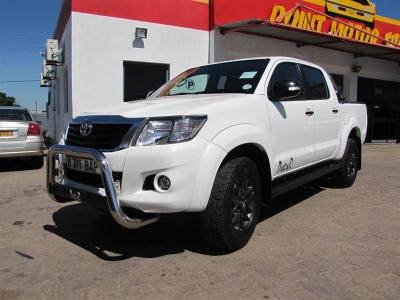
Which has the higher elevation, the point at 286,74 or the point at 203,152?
the point at 286,74

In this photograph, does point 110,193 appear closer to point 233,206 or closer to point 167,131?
point 167,131

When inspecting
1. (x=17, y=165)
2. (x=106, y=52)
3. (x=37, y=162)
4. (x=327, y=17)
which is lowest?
(x=17, y=165)

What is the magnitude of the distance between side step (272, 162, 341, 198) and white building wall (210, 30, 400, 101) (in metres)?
7.03

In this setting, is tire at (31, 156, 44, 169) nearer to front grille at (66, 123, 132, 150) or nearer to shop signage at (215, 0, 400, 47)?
shop signage at (215, 0, 400, 47)

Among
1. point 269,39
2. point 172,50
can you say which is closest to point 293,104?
point 172,50

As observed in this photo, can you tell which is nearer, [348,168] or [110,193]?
[110,193]

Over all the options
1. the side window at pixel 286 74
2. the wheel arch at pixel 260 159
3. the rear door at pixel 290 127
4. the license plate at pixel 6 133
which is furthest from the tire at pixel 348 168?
the license plate at pixel 6 133

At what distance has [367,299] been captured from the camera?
3016 mm

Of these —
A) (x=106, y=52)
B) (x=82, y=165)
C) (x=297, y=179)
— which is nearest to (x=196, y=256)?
(x=82, y=165)

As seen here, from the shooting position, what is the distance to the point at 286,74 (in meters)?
5.00

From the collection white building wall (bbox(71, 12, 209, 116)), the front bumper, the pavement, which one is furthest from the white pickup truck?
→ white building wall (bbox(71, 12, 209, 116))

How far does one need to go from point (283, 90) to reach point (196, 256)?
192 centimetres

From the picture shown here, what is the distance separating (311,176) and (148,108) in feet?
8.48

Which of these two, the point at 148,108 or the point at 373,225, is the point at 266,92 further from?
the point at 373,225
